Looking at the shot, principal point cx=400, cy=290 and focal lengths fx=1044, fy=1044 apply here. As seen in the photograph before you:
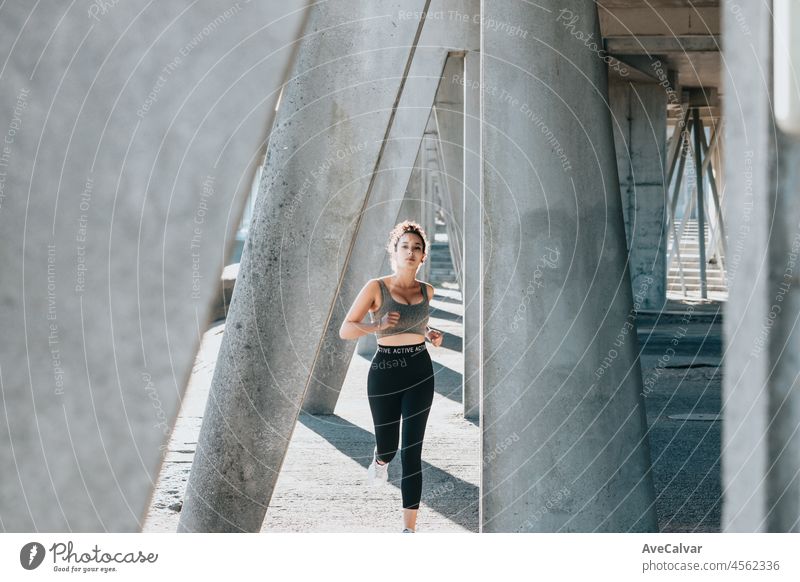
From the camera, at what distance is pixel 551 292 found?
534 centimetres

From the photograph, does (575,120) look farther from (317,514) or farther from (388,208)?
(388,208)

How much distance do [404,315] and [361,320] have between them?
315 millimetres

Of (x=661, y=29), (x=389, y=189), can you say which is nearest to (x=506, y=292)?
(x=389, y=189)

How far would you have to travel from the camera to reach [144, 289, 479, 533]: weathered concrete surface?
7363mm

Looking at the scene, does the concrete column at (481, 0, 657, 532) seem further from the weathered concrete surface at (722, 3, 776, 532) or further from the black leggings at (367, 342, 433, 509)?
the weathered concrete surface at (722, 3, 776, 532)

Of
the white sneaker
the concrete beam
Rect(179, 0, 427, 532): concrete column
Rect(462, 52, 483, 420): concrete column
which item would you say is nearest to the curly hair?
Rect(179, 0, 427, 532): concrete column

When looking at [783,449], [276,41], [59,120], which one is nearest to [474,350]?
[276,41]

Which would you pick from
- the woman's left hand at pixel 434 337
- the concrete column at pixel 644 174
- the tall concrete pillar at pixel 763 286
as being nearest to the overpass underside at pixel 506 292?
the tall concrete pillar at pixel 763 286

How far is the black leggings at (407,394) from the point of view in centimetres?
627

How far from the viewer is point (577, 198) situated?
5.38 m

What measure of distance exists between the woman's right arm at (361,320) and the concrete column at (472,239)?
487 centimetres

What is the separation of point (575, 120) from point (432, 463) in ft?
14.9

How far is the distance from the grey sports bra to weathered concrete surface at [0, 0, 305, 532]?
281cm

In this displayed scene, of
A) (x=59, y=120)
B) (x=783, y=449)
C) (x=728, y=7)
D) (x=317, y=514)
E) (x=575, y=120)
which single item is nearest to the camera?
(x=59, y=120)
